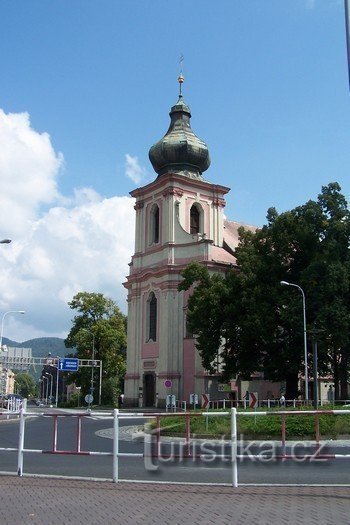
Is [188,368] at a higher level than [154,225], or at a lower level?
lower

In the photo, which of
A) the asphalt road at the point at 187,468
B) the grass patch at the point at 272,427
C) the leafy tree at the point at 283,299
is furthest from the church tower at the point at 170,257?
the asphalt road at the point at 187,468

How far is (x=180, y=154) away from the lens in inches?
2334

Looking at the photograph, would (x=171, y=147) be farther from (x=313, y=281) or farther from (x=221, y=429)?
(x=221, y=429)

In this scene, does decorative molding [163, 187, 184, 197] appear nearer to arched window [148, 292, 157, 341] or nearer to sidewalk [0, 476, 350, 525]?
arched window [148, 292, 157, 341]

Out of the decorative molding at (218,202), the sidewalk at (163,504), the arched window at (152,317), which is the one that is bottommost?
the sidewalk at (163,504)

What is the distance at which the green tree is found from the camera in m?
68.8

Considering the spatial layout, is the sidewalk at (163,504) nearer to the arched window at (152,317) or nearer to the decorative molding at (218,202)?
the arched window at (152,317)

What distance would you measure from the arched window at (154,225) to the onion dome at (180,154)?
145 inches

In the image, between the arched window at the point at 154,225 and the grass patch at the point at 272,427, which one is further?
the arched window at the point at 154,225

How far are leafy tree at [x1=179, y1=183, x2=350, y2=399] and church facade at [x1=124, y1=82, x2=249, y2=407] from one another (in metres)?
8.50

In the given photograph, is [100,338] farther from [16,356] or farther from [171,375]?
[171,375]

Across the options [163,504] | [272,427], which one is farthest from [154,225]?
[163,504]

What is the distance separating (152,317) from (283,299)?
19500 millimetres

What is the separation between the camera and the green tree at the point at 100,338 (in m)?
68.8
